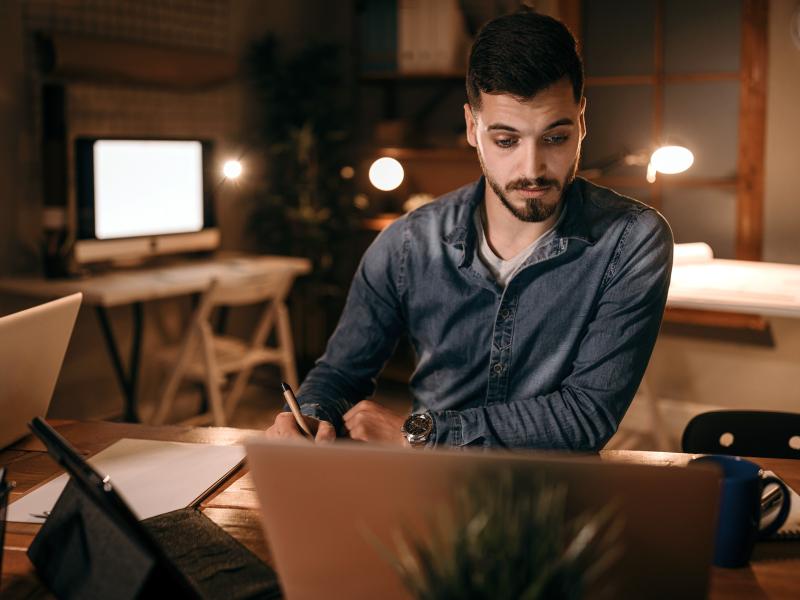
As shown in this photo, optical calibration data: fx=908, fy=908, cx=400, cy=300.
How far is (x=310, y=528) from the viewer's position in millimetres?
788

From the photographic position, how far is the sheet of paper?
1208mm

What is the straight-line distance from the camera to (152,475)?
4.31 ft

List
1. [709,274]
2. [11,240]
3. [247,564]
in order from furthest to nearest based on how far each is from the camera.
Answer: [11,240]
[709,274]
[247,564]

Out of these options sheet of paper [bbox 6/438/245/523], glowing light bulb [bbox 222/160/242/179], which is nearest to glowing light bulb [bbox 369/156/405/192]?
glowing light bulb [bbox 222/160/242/179]

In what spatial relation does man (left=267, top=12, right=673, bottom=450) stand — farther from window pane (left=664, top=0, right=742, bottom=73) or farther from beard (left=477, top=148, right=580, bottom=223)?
window pane (left=664, top=0, right=742, bottom=73)

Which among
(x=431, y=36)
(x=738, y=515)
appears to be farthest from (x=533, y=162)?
(x=431, y=36)

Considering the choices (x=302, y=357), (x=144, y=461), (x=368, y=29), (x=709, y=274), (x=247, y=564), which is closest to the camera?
(x=247, y=564)

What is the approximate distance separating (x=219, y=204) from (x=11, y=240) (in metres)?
1.18

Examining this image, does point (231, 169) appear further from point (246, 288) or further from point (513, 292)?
point (246, 288)

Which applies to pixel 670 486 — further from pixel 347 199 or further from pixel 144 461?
pixel 347 199

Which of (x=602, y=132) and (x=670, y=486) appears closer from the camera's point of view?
(x=670, y=486)

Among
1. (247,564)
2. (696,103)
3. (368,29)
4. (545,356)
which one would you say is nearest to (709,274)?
(696,103)

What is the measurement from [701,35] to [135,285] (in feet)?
8.28

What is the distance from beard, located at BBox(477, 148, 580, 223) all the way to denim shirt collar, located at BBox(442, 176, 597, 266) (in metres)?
0.04
